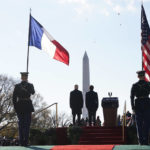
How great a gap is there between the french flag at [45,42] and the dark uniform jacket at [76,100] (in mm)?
1519

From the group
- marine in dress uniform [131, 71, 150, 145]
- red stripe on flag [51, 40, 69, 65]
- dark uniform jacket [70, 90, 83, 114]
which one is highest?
red stripe on flag [51, 40, 69, 65]

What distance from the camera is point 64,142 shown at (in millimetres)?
14875

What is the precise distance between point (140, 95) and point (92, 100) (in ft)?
22.0

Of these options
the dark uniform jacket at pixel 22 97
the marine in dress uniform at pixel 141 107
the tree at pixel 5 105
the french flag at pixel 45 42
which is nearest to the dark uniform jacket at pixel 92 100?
the french flag at pixel 45 42

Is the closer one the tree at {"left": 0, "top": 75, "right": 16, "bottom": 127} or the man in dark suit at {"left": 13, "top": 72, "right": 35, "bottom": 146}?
the man in dark suit at {"left": 13, "top": 72, "right": 35, "bottom": 146}

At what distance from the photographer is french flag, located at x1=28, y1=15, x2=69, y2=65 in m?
16.2

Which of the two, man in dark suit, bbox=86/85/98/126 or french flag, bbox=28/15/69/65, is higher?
french flag, bbox=28/15/69/65

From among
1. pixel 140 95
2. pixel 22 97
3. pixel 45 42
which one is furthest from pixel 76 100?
pixel 140 95

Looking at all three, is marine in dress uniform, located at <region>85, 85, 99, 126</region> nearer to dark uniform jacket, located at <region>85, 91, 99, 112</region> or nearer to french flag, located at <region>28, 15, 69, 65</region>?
dark uniform jacket, located at <region>85, 91, 99, 112</region>

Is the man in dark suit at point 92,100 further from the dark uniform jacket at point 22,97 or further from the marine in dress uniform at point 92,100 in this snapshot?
the dark uniform jacket at point 22,97

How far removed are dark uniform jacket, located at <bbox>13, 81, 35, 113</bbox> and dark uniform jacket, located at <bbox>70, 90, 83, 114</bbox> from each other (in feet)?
18.0

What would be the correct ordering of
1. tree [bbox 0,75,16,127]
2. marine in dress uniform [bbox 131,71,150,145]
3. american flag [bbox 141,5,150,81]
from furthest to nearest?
tree [bbox 0,75,16,127], american flag [bbox 141,5,150,81], marine in dress uniform [bbox 131,71,150,145]

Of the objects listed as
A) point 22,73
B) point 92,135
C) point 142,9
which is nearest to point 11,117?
point 142,9

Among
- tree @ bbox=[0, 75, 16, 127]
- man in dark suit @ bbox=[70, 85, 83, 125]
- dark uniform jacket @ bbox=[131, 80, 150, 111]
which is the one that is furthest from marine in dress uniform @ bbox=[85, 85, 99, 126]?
tree @ bbox=[0, 75, 16, 127]
